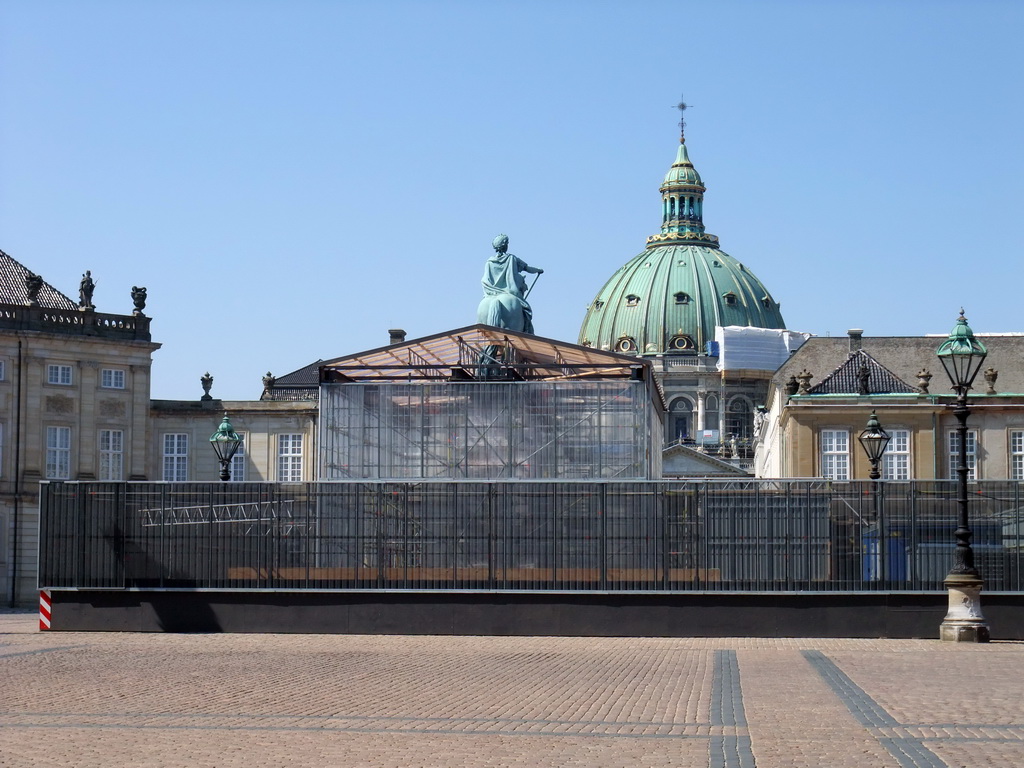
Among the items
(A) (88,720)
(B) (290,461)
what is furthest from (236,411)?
(A) (88,720)

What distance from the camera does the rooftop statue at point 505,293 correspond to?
68062 mm

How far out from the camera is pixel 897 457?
2330 inches

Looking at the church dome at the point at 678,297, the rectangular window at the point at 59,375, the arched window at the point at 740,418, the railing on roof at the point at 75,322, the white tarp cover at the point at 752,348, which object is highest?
the church dome at the point at 678,297

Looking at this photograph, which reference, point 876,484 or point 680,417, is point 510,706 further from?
point 680,417

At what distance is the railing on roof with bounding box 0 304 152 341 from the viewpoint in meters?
56.1

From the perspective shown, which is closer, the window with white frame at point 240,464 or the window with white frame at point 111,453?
the window with white frame at point 111,453

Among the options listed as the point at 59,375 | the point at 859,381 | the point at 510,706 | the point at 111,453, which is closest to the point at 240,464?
Answer: the point at 111,453

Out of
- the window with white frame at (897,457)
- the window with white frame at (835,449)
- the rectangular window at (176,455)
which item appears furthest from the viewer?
the rectangular window at (176,455)

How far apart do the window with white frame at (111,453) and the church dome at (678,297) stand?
114442mm

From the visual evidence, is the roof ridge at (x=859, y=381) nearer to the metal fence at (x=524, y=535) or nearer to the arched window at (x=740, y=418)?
the metal fence at (x=524, y=535)

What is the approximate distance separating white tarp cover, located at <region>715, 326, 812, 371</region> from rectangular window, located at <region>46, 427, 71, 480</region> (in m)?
107

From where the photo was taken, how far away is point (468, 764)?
12.9 metres

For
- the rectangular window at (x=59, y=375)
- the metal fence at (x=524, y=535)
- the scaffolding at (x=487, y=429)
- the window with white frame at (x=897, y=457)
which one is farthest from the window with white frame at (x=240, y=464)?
the metal fence at (x=524, y=535)

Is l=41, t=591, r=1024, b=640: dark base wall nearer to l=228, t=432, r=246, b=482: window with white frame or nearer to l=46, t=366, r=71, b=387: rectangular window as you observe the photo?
l=46, t=366, r=71, b=387: rectangular window
